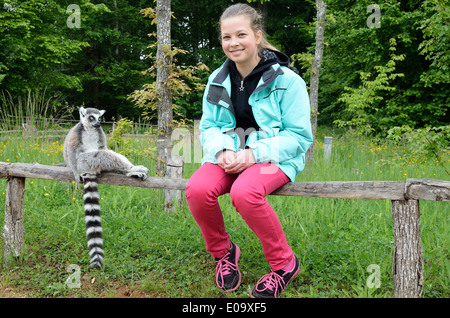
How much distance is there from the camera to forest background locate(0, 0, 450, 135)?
31.2 ft

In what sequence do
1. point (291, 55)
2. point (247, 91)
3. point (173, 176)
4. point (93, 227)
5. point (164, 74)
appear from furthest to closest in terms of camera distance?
point (291, 55)
point (164, 74)
point (173, 176)
point (93, 227)
point (247, 91)

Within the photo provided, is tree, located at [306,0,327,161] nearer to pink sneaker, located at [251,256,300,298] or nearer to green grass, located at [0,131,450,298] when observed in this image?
green grass, located at [0,131,450,298]

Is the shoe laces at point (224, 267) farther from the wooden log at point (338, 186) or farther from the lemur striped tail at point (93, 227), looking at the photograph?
the lemur striped tail at point (93, 227)

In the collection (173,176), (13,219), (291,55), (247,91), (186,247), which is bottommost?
(186,247)

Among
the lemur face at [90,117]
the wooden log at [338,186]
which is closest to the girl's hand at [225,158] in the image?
the wooden log at [338,186]

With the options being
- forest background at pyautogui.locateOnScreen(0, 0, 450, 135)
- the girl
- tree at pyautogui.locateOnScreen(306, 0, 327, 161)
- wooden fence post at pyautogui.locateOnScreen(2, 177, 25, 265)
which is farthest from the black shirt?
tree at pyautogui.locateOnScreen(306, 0, 327, 161)

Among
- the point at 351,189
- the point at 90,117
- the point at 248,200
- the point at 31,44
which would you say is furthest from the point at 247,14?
the point at 31,44

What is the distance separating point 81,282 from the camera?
9.00 feet

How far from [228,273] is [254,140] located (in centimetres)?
95

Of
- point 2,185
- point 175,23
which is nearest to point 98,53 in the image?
point 175,23

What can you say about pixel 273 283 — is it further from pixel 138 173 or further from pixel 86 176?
pixel 86 176

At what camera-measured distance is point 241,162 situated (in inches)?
A: 89.4
